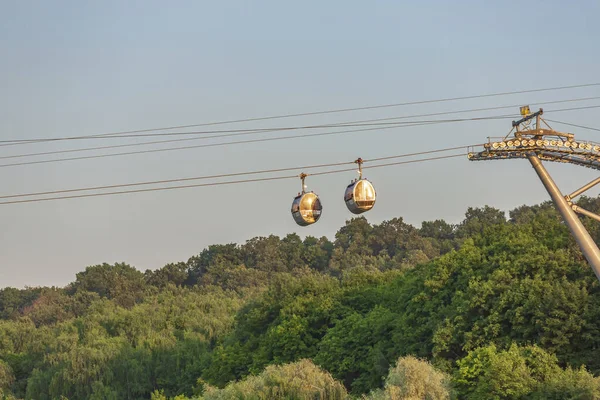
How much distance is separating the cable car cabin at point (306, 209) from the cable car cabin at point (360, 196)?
1442 mm

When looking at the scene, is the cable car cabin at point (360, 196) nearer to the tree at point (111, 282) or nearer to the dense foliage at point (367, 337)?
the dense foliage at point (367, 337)

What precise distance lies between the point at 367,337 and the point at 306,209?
33.2 m

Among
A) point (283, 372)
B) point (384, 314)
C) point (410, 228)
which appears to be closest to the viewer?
point (283, 372)

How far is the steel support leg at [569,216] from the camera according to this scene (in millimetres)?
33781

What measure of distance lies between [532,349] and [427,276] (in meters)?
13.2

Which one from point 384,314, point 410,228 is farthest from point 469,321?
point 410,228

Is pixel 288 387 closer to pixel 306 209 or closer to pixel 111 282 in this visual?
pixel 306 209

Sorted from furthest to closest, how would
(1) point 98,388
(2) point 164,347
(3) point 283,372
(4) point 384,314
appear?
(2) point 164,347 → (1) point 98,388 → (4) point 384,314 → (3) point 283,372

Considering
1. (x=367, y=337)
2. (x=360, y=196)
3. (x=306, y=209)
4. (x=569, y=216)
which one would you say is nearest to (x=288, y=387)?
(x=367, y=337)

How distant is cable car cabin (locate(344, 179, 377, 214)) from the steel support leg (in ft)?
18.8

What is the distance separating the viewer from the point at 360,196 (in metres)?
31.5

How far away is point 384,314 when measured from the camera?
2581 inches

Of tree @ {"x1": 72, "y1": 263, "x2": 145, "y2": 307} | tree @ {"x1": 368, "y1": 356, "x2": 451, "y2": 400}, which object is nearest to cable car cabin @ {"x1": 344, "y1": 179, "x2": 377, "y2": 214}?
tree @ {"x1": 368, "y1": 356, "x2": 451, "y2": 400}

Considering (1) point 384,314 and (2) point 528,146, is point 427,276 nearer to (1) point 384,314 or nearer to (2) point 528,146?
(1) point 384,314
